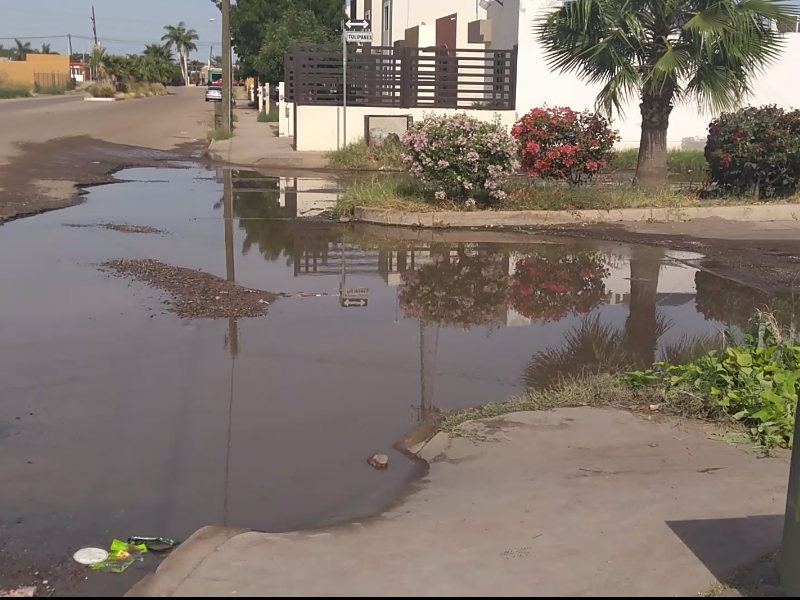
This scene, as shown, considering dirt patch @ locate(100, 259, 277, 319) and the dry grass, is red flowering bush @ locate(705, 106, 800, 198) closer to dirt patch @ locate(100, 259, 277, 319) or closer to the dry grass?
dirt patch @ locate(100, 259, 277, 319)

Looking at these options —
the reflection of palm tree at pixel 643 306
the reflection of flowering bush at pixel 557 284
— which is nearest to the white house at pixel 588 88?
the reflection of palm tree at pixel 643 306

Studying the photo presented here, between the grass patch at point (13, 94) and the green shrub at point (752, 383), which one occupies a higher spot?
the grass patch at point (13, 94)

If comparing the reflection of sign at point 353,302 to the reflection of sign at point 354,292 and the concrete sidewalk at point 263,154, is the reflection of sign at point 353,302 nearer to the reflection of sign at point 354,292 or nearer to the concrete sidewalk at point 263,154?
the reflection of sign at point 354,292

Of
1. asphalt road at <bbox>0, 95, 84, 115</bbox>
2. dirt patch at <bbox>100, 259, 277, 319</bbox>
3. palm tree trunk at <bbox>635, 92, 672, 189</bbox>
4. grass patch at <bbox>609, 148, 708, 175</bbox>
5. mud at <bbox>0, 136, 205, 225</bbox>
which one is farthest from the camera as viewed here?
asphalt road at <bbox>0, 95, 84, 115</bbox>

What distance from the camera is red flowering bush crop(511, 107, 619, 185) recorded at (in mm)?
14812

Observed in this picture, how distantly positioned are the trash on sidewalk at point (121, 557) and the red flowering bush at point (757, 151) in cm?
1335

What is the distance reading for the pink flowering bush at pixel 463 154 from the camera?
14242mm

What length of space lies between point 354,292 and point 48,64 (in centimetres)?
10244

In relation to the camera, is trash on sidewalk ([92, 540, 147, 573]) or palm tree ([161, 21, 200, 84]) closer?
trash on sidewalk ([92, 540, 147, 573])

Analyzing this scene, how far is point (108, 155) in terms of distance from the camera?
→ 25656mm

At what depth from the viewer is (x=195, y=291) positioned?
30.9 ft

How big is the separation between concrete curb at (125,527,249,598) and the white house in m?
23.0

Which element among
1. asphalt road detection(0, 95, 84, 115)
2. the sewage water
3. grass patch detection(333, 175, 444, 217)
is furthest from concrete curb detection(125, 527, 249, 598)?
asphalt road detection(0, 95, 84, 115)

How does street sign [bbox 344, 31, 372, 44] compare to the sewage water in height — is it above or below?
above
